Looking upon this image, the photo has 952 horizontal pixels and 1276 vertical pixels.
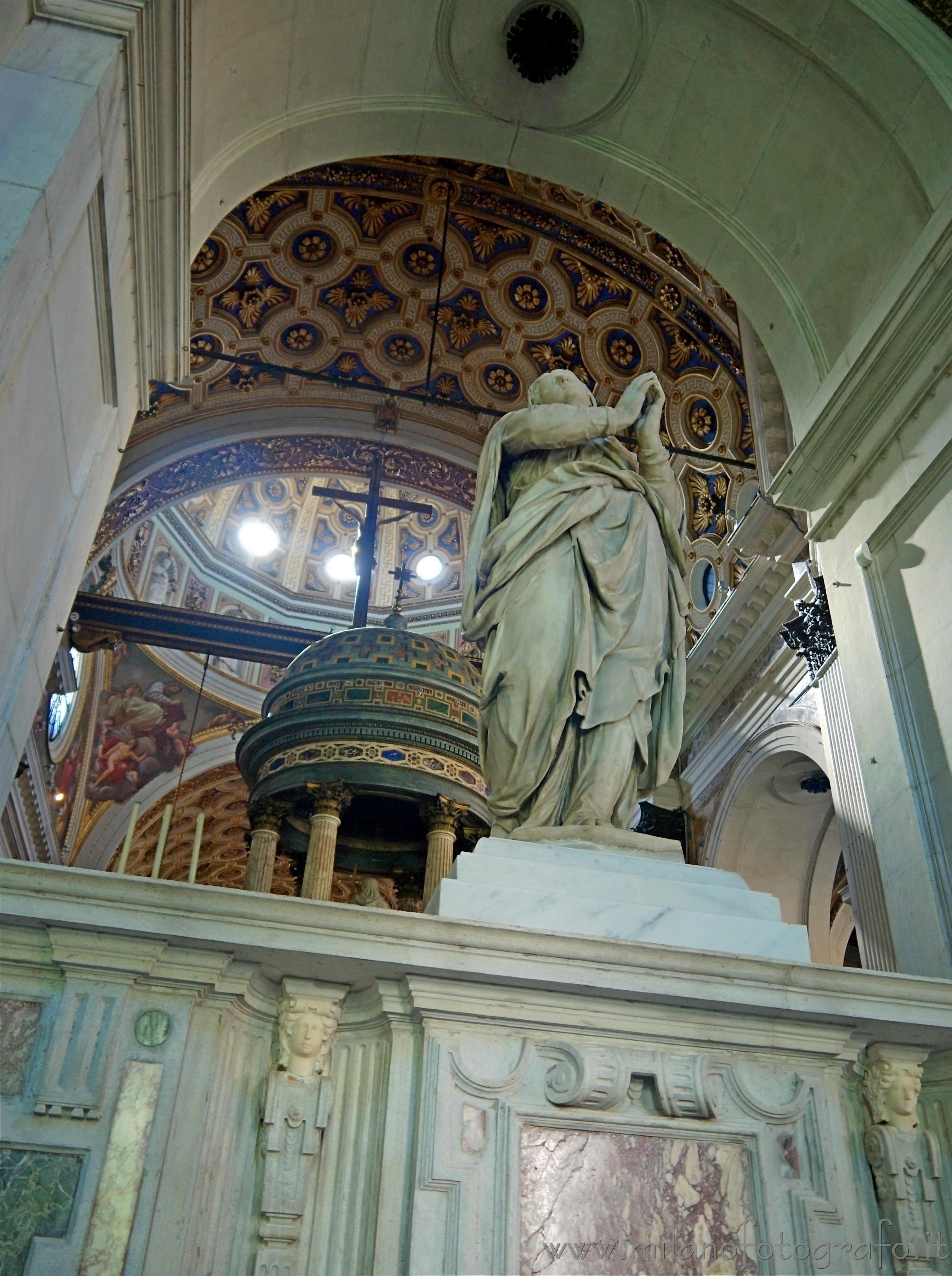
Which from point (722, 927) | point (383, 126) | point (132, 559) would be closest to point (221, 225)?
point (383, 126)

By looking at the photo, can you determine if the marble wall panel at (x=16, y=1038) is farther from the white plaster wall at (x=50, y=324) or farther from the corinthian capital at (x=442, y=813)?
the corinthian capital at (x=442, y=813)

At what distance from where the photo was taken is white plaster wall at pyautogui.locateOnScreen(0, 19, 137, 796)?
3.50m

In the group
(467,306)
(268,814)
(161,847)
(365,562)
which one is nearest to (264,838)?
(268,814)

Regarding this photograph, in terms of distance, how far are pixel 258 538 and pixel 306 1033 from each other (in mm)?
17539

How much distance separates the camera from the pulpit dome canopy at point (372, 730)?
8086mm

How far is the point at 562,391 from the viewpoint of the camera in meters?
4.11

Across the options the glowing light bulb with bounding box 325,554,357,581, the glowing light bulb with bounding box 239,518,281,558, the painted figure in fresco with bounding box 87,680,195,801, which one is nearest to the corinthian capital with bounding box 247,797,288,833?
the painted figure in fresco with bounding box 87,680,195,801

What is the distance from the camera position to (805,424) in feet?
19.0

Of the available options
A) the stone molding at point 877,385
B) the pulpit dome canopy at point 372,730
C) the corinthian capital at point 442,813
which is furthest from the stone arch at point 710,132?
the corinthian capital at point 442,813

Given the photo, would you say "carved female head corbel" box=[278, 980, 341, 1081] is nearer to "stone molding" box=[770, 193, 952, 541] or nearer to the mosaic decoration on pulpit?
"stone molding" box=[770, 193, 952, 541]

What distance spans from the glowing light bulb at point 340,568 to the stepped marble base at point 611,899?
55.6ft

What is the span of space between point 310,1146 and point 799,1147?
1.16 m

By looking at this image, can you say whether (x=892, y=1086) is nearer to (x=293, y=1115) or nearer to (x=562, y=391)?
(x=293, y=1115)

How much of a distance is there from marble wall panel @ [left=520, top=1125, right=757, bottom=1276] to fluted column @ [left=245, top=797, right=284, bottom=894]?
5806 mm
